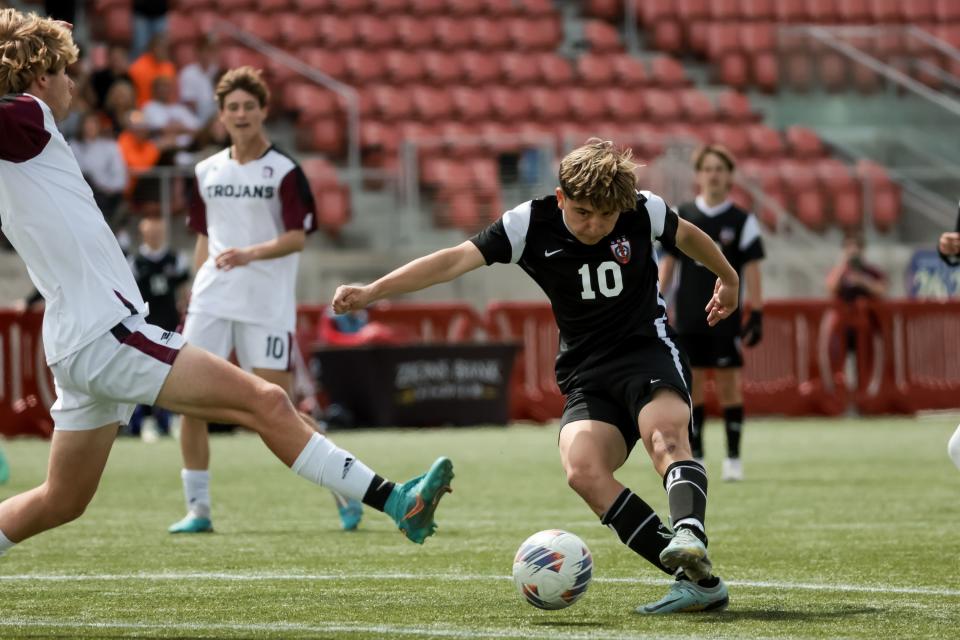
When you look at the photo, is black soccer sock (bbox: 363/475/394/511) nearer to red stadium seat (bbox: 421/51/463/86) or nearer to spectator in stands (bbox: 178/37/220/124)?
spectator in stands (bbox: 178/37/220/124)

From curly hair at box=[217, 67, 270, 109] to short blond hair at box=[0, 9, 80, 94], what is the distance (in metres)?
3.27

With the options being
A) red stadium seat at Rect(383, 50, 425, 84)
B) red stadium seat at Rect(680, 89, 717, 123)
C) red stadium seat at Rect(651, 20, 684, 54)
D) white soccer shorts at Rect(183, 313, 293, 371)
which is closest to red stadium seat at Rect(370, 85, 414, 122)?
red stadium seat at Rect(383, 50, 425, 84)

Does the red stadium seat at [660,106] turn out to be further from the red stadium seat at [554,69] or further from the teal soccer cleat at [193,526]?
the teal soccer cleat at [193,526]

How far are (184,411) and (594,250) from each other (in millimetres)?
1732

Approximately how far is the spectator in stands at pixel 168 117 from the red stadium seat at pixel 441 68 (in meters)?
4.52

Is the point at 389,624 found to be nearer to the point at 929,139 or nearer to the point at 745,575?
the point at 745,575

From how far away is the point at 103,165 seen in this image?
18219 millimetres

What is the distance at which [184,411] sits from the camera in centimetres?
558

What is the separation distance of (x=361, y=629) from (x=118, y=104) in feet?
49.3

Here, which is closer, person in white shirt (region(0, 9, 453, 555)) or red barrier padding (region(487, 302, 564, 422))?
person in white shirt (region(0, 9, 453, 555))

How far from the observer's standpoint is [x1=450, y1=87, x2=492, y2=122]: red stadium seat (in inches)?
910

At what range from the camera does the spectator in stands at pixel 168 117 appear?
1959 cm

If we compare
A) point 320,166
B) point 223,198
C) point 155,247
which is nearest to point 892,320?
point 320,166

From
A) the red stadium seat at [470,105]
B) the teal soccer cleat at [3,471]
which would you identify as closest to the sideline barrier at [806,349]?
the red stadium seat at [470,105]
